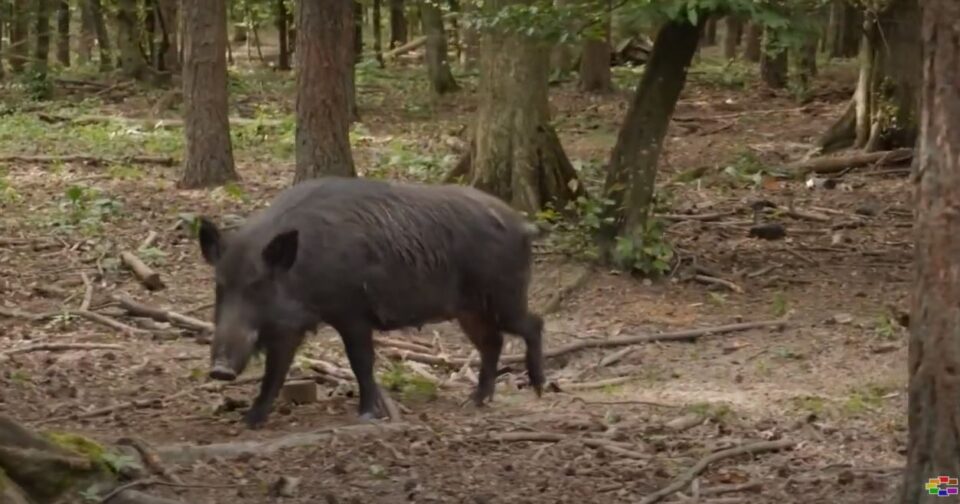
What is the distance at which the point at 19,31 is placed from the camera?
3397cm

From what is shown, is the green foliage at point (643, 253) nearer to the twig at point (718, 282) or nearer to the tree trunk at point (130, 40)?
the twig at point (718, 282)

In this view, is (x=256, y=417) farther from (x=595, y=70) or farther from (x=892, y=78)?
(x=595, y=70)

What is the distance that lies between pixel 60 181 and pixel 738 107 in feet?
42.7

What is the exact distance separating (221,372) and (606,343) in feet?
11.6

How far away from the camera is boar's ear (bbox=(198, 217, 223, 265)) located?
7.45 meters

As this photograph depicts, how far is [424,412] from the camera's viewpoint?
316 inches

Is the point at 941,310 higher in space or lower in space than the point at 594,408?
higher

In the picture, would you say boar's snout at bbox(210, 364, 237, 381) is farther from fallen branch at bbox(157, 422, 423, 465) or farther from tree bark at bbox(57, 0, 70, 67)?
tree bark at bbox(57, 0, 70, 67)

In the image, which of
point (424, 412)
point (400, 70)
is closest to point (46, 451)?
point (424, 412)

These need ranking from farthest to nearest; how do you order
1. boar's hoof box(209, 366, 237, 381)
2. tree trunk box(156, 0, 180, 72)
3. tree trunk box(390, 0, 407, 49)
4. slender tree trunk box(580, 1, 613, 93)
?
tree trunk box(390, 0, 407, 49), tree trunk box(156, 0, 180, 72), slender tree trunk box(580, 1, 613, 93), boar's hoof box(209, 366, 237, 381)

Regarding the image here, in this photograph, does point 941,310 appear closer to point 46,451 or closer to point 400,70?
point 46,451

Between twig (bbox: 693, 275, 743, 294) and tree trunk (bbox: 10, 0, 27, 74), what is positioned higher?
tree trunk (bbox: 10, 0, 27, 74)

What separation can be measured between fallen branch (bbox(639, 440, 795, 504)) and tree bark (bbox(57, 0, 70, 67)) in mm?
27556

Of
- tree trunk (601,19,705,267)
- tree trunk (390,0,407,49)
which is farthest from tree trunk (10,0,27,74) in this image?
tree trunk (601,19,705,267)
